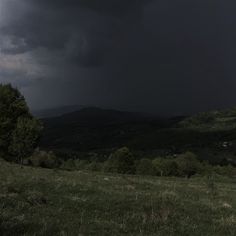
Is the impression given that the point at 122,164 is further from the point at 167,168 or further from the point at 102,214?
the point at 102,214

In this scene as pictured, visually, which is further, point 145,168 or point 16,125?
point 145,168

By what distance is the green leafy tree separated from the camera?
280ft

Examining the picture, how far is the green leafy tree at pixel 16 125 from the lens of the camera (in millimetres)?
85438

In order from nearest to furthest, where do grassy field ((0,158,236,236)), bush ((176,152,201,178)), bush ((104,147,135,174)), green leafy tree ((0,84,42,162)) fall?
grassy field ((0,158,236,236)) → green leafy tree ((0,84,42,162)) → bush ((104,147,135,174)) → bush ((176,152,201,178))

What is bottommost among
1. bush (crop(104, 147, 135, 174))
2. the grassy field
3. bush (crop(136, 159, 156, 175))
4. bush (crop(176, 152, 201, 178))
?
→ bush (crop(176, 152, 201, 178))

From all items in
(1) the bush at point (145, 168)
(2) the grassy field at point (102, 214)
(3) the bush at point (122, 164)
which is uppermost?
(2) the grassy field at point (102, 214)

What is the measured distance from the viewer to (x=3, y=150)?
92812mm

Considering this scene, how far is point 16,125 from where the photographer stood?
8750 cm

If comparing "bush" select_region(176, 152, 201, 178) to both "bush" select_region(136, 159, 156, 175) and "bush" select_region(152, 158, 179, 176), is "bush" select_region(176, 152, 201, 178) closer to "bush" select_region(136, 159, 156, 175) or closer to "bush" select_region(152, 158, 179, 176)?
"bush" select_region(152, 158, 179, 176)

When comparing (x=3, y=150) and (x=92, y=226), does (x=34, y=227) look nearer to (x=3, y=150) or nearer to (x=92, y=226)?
(x=92, y=226)

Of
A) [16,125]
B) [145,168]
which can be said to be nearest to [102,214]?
[16,125]

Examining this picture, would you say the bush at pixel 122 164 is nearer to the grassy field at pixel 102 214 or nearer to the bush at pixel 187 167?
the bush at pixel 187 167

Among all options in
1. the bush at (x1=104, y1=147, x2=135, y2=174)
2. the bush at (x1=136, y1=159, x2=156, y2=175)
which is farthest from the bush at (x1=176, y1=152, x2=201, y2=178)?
the bush at (x1=104, y1=147, x2=135, y2=174)

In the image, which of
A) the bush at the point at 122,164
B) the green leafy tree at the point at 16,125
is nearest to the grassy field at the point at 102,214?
the green leafy tree at the point at 16,125
